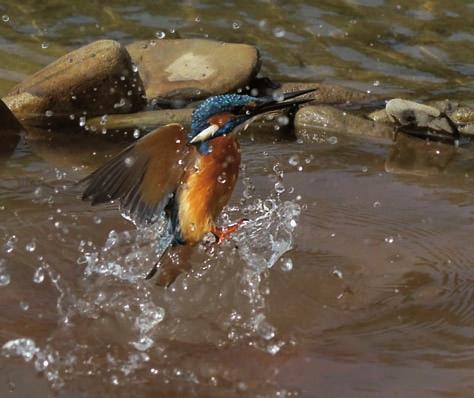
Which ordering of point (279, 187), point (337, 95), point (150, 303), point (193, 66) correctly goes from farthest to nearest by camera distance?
point (193, 66)
point (337, 95)
point (279, 187)
point (150, 303)

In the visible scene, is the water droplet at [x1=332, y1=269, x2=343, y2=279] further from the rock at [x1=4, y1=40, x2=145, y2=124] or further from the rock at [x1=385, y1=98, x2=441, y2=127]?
the rock at [x1=4, y1=40, x2=145, y2=124]

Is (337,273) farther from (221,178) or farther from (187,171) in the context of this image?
(187,171)

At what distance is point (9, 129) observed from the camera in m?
6.48

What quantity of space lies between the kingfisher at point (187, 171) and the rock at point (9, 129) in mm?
2241

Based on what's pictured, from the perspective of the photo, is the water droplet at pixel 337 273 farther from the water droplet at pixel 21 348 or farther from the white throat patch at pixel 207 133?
the water droplet at pixel 21 348

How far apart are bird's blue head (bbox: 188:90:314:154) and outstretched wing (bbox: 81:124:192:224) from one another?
0.28 feet

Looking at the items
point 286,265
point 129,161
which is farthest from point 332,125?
point 129,161

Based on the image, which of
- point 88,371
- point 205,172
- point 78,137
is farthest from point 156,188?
point 78,137

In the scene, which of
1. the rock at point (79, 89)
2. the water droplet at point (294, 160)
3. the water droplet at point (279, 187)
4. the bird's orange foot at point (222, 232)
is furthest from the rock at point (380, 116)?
the bird's orange foot at point (222, 232)

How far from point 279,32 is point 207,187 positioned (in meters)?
4.87

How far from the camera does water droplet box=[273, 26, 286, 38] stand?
882 centimetres

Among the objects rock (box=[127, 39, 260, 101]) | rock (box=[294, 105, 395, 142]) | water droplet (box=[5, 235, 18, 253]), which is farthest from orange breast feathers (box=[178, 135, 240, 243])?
rock (box=[127, 39, 260, 101])

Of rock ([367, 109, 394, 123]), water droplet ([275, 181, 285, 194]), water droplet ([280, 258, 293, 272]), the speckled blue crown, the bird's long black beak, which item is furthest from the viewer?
rock ([367, 109, 394, 123])

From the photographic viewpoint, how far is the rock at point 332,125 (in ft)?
21.6
